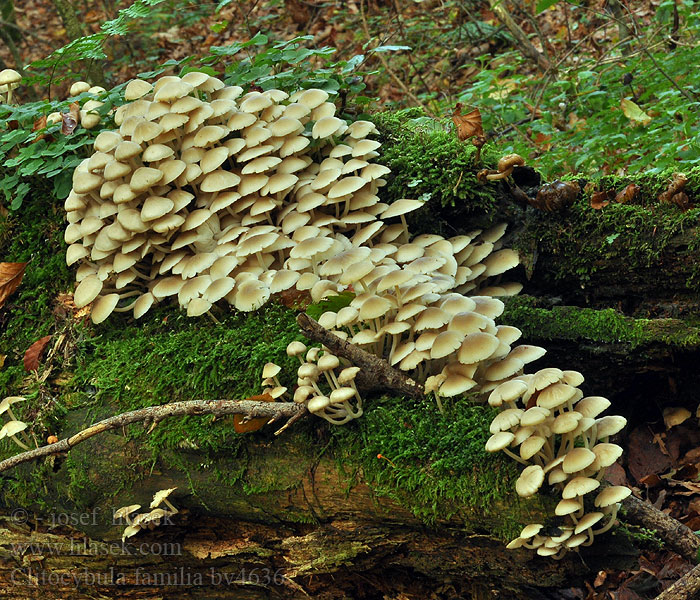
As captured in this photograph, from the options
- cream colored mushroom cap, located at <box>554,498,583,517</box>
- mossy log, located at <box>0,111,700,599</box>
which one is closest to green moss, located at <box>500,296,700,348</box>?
mossy log, located at <box>0,111,700,599</box>

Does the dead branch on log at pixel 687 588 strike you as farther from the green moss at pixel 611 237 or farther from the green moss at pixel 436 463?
the green moss at pixel 611 237

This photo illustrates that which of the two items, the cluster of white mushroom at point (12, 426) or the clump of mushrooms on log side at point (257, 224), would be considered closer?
the clump of mushrooms on log side at point (257, 224)

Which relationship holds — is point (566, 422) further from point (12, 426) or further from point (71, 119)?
point (71, 119)

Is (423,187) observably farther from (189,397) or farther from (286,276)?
(189,397)

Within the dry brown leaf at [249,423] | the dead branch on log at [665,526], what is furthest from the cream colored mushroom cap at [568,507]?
the dry brown leaf at [249,423]

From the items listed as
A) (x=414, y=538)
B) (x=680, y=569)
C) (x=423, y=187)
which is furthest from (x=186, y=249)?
(x=680, y=569)

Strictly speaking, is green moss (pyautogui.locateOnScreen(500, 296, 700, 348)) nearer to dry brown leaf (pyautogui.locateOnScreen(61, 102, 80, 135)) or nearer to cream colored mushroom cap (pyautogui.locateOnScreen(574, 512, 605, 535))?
cream colored mushroom cap (pyautogui.locateOnScreen(574, 512, 605, 535))
